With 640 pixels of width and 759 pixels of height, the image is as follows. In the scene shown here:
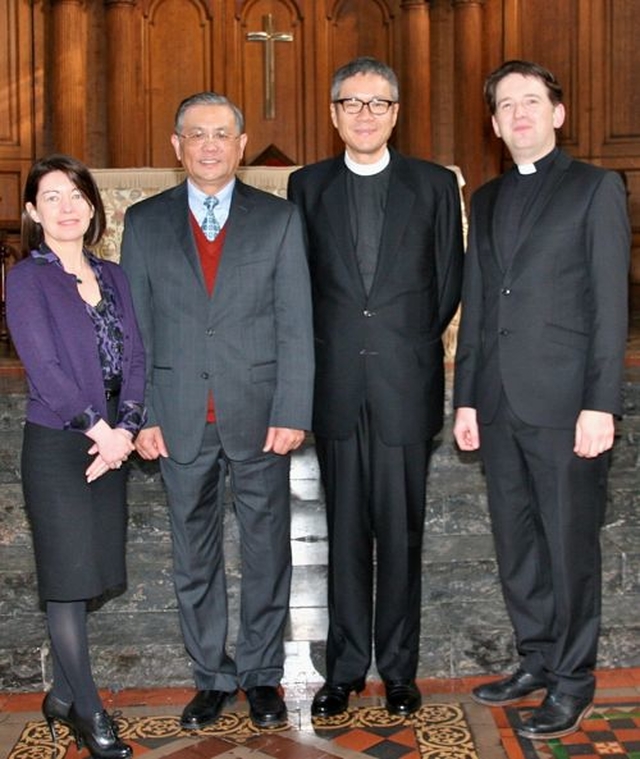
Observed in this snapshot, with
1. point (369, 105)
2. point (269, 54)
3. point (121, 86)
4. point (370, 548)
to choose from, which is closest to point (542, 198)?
point (369, 105)

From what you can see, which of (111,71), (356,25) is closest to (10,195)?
(111,71)

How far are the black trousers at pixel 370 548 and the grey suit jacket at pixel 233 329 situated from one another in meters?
0.19

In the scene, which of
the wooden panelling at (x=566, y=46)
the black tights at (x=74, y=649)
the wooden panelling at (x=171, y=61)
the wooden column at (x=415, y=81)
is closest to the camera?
the black tights at (x=74, y=649)

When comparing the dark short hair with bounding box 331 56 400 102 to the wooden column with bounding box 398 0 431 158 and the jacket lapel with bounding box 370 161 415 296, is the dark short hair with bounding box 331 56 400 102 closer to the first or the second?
the jacket lapel with bounding box 370 161 415 296

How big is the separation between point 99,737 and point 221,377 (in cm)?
92

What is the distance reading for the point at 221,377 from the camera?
2.87 m

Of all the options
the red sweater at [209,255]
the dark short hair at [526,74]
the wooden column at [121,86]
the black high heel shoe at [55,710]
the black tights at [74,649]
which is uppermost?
the wooden column at [121,86]

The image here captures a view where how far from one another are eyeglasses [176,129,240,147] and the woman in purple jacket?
0.97 ft

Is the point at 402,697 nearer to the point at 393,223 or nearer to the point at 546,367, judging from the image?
the point at 546,367

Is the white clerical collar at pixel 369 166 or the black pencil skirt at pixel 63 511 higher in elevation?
the white clerical collar at pixel 369 166

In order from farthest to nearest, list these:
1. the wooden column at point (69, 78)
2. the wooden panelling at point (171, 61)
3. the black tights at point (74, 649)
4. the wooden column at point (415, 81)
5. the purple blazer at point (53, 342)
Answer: the wooden panelling at point (171, 61)
the wooden column at point (415, 81)
the wooden column at point (69, 78)
the black tights at point (74, 649)
the purple blazer at point (53, 342)

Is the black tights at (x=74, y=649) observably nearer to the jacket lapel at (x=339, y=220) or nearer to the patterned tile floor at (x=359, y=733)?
the patterned tile floor at (x=359, y=733)

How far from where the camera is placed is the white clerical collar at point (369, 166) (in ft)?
9.78

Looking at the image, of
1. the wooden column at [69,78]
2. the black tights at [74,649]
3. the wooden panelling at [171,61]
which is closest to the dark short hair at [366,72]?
the black tights at [74,649]
